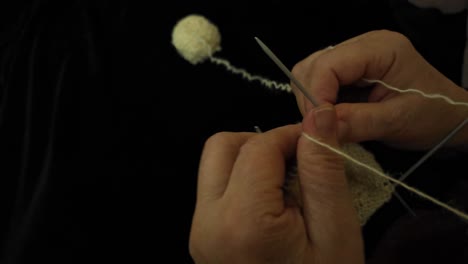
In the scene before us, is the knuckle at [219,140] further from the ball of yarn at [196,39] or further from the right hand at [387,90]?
the ball of yarn at [196,39]

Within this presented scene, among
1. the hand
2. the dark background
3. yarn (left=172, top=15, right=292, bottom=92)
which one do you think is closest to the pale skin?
the hand

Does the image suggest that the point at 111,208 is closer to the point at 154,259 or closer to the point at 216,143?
the point at 154,259

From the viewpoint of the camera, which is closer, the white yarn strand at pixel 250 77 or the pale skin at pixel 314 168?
the pale skin at pixel 314 168

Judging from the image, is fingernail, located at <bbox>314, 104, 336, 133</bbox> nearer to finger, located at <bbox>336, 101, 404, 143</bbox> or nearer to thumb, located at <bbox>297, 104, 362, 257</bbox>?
thumb, located at <bbox>297, 104, 362, 257</bbox>

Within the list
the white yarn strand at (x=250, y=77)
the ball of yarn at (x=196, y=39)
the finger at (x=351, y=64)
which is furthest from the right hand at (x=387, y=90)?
the ball of yarn at (x=196, y=39)

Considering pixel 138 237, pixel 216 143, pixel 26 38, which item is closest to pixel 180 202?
pixel 138 237

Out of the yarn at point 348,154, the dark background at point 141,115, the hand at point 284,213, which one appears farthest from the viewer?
the dark background at point 141,115

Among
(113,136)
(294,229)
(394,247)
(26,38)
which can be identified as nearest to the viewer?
(294,229)
